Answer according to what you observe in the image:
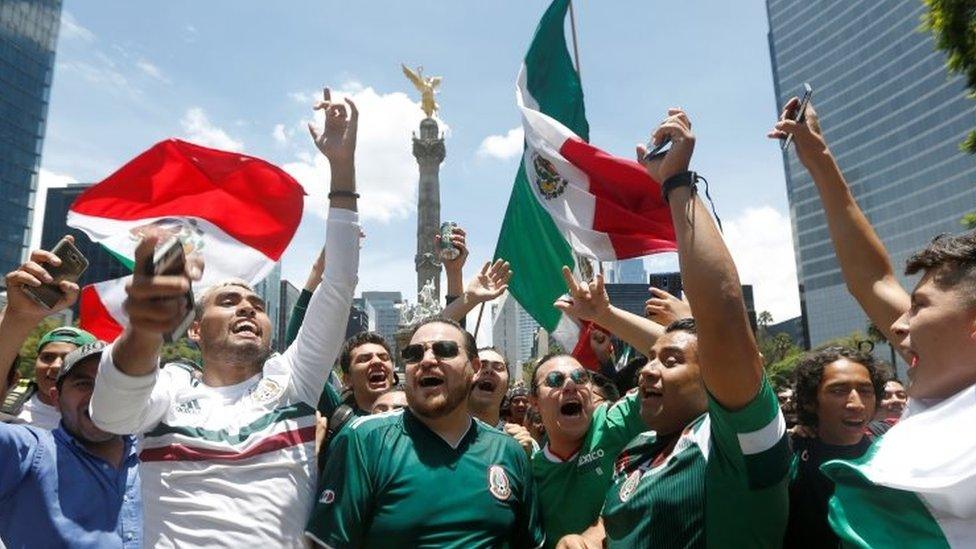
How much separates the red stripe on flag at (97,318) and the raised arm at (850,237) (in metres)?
4.62

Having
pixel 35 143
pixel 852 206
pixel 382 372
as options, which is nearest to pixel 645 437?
pixel 852 206

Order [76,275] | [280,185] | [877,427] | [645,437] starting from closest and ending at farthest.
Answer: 1. [76,275]
2. [645,437]
3. [877,427]
4. [280,185]

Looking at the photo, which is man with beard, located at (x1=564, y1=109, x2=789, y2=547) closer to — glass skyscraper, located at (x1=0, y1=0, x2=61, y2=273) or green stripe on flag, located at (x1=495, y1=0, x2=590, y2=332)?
green stripe on flag, located at (x1=495, y1=0, x2=590, y2=332)

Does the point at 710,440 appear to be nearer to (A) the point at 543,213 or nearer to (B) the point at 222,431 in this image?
(B) the point at 222,431

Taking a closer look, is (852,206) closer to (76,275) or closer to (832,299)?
(76,275)

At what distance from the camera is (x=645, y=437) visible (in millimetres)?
2684

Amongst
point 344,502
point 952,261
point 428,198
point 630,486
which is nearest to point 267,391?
point 344,502

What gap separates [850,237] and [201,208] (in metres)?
4.66

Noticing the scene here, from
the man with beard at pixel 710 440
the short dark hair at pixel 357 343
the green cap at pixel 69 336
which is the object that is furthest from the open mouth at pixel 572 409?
the green cap at pixel 69 336

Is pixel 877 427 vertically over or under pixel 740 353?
under

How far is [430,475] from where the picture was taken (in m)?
2.76

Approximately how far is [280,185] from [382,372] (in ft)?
6.23

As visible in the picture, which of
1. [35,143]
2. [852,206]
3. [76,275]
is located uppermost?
[35,143]

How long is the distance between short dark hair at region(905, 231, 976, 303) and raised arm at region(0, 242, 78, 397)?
2.61 metres
